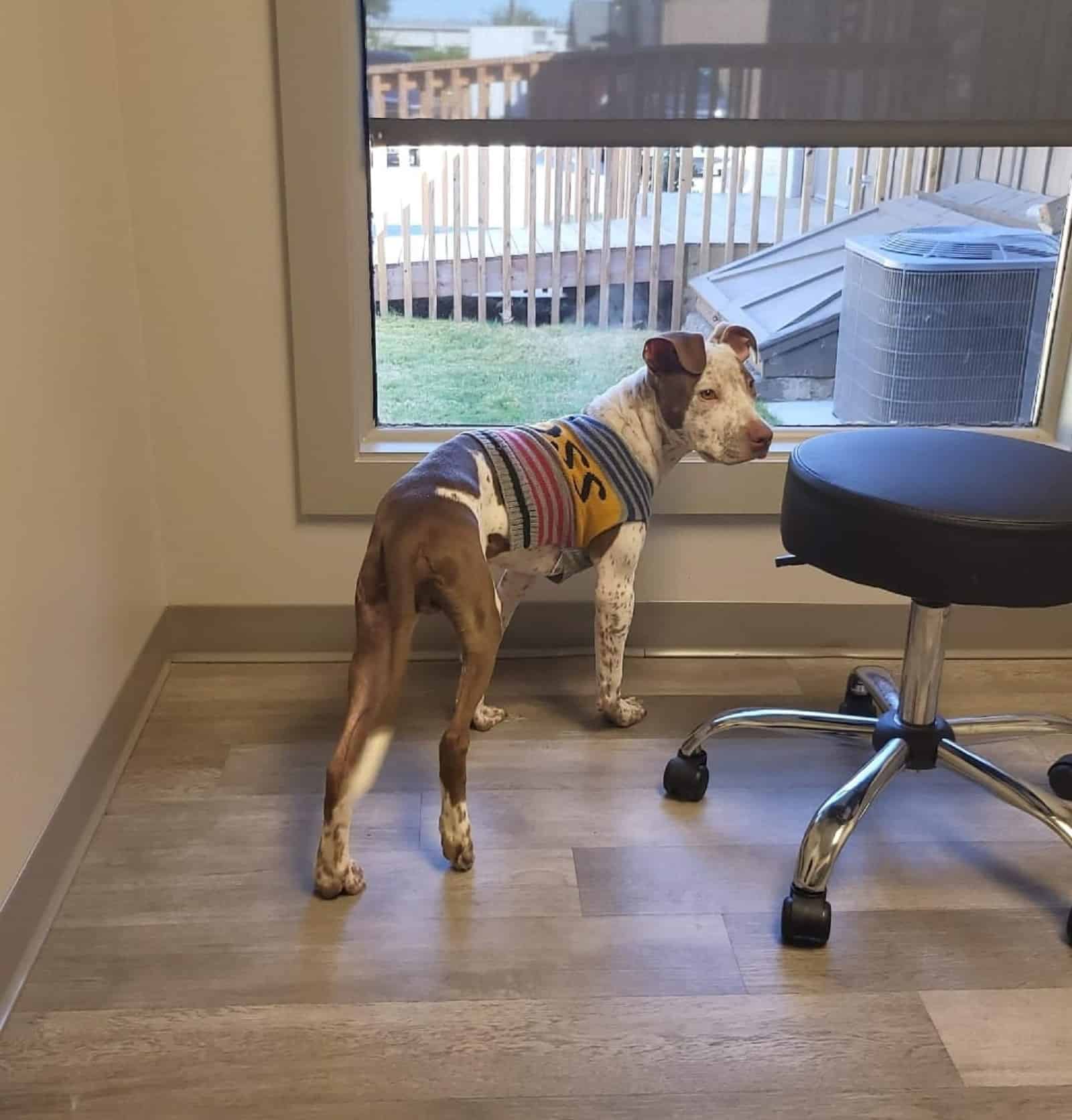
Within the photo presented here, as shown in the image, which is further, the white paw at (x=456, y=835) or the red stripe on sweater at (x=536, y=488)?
the red stripe on sweater at (x=536, y=488)

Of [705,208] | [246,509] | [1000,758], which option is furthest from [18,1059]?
[705,208]

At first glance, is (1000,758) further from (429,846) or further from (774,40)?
(774,40)

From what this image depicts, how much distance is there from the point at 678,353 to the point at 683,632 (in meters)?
0.67

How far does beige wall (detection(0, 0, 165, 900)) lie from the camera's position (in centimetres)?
142

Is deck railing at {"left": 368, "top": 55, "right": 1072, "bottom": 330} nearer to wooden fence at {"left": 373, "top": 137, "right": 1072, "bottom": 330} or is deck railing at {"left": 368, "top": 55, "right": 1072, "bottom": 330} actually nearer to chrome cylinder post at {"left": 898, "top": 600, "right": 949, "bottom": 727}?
wooden fence at {"left": 373, "top": 137, "right": 1072, "bottom": 330}

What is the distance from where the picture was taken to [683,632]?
2.20 meters

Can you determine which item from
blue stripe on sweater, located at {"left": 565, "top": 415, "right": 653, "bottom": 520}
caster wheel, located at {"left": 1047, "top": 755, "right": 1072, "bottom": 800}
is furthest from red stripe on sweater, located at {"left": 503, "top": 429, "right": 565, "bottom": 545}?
caster wheel, located at {"left": 1047, "top": 755, "right": 1072, "bottom": 800}

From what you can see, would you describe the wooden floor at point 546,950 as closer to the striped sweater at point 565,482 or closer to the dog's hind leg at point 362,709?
the dog's hind leg at point 362,709

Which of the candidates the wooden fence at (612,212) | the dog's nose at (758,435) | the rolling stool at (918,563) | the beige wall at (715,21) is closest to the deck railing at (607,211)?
the wooden fence at (612,212)

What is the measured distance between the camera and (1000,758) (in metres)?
1.87

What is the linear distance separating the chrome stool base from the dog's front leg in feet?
0.59

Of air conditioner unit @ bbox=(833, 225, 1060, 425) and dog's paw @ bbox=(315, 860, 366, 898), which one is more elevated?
air conditioner unit @ bbox=(833, 225, 1060, 425)

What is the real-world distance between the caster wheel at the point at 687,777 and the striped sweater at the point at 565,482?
1.16 ft

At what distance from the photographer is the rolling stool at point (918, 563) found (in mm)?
1327
